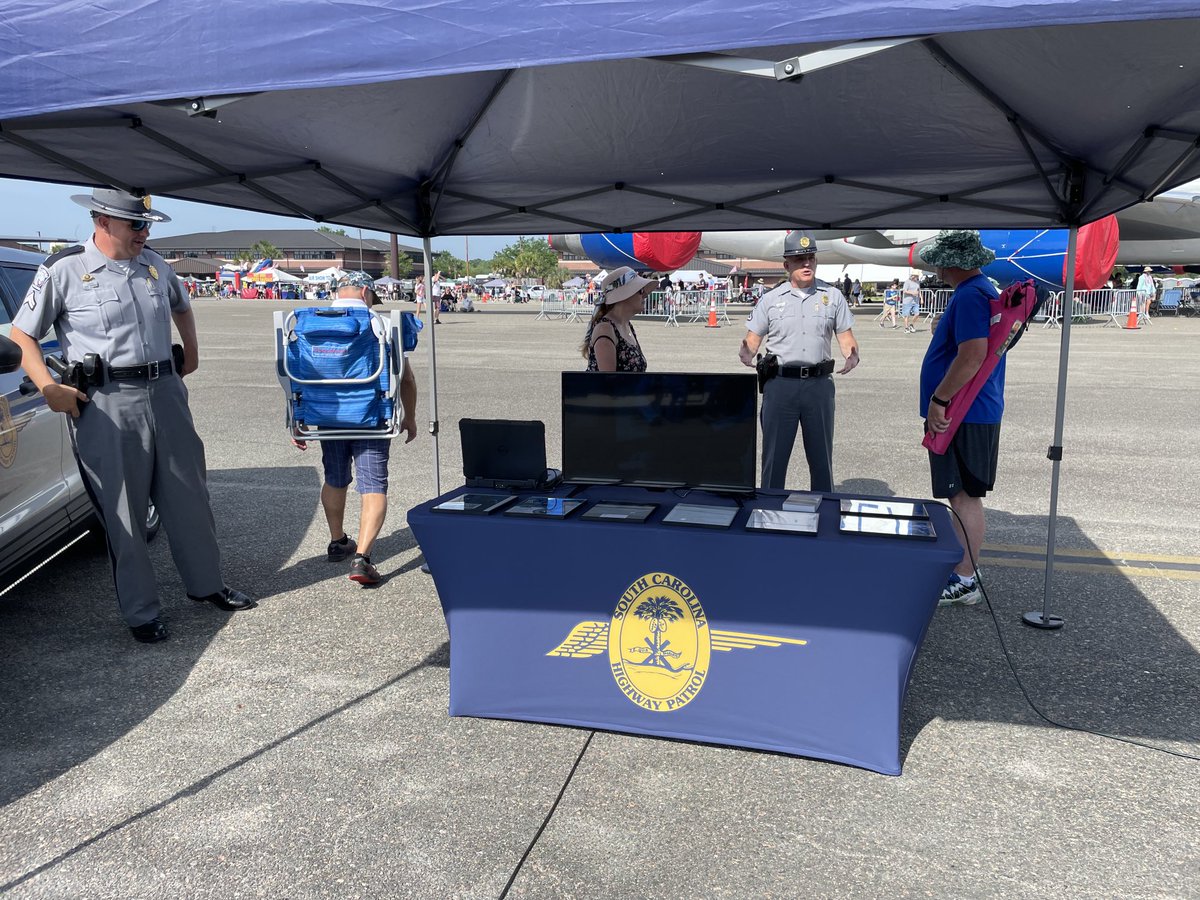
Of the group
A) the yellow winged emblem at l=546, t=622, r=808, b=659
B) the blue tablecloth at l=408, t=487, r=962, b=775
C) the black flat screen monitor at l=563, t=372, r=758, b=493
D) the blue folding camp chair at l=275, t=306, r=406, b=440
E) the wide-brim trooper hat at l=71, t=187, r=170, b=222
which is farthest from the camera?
the blue folding camp chair at l=275, t=306, r=406, b=440

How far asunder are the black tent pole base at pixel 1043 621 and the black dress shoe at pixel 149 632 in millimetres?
4061

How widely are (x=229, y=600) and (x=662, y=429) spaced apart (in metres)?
2.51

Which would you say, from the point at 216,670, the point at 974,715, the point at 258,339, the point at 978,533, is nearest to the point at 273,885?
the point at 216,670

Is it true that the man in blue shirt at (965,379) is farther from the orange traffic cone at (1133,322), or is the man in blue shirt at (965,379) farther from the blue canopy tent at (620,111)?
the orange traffic cone at (1133,322)

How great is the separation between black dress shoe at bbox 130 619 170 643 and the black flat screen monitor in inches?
83.0

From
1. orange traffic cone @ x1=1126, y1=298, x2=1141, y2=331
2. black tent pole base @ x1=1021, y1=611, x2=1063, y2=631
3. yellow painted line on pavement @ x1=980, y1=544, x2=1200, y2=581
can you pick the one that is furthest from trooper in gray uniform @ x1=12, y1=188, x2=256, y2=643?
orange traffic cone @ x1=1126, y1=298, x2=1141, y2=331

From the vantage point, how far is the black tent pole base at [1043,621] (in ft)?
13.4

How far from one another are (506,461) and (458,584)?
54 cm

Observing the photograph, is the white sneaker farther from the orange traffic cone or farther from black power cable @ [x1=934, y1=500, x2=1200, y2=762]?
the orange traffic cone

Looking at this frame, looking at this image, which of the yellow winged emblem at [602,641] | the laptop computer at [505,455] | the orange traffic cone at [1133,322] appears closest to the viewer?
the yellow winged emblem at [602,641]

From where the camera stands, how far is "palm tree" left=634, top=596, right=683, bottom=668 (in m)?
3.01

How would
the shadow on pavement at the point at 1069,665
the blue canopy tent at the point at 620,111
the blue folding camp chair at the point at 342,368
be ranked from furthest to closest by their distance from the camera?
1. the blue folding camp chair at the point at 342,368
2. the shadow on pavement at the point at 1069,665
3. the blue canopy tent at the point at 620,111

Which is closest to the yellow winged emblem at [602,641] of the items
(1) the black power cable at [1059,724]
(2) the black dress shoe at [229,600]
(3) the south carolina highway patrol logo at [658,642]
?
(3) the south carolina highway patrol logo at [658,642]

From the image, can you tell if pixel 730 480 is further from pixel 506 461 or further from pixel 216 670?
pixel 216 670
